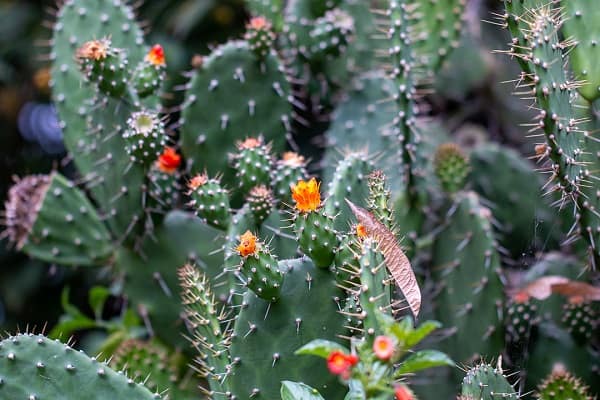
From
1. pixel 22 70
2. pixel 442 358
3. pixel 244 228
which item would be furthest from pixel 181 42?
pixel 442 358

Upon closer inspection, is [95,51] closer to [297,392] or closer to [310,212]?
[310,212]

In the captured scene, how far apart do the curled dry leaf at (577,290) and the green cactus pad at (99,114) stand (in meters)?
1.10

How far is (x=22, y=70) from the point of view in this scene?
354cm

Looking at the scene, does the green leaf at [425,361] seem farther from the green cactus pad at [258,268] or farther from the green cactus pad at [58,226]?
the green cactus pad at [58,226]

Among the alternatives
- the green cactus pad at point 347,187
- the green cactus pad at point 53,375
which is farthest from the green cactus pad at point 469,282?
the green cactus pad at point 53,375

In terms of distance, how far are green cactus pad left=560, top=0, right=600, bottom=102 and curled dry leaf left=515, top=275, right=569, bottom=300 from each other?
1.64ft

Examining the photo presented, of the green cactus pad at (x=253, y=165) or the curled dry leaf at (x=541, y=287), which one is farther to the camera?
the curled dry leaf at (x=541, y=287)

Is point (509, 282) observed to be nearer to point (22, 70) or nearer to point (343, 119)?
point (343, 119)

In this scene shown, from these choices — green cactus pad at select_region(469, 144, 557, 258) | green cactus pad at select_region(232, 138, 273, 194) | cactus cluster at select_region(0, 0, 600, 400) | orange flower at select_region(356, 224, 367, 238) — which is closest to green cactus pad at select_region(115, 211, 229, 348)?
cactus cluster at select_region(0, 0, 600, 400)

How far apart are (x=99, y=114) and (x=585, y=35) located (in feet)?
4.00

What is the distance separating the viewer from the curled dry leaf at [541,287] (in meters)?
2.03

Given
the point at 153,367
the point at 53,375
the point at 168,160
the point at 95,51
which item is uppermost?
the point at 95,51

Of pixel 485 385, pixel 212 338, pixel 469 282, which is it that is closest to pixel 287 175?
pixel 212 338

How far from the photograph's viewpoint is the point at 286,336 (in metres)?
1.62
